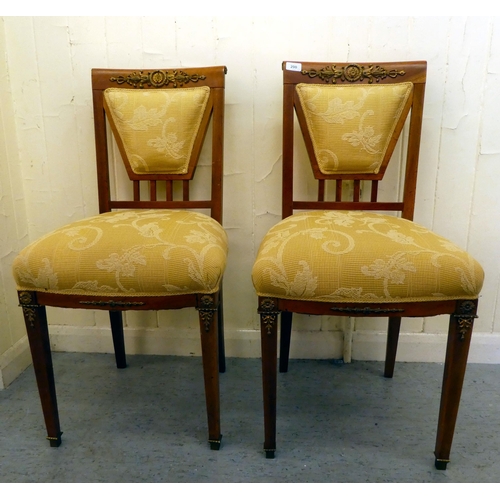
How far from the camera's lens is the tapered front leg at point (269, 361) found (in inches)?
36.4

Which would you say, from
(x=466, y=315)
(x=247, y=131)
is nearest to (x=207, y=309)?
(x=466, y=315)

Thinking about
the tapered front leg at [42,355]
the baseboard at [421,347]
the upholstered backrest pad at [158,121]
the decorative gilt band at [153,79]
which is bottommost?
the baseboard at [421,347]

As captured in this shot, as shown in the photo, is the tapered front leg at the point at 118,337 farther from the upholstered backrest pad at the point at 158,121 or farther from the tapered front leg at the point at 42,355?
the upholstered backrest pad at the point at 158,121

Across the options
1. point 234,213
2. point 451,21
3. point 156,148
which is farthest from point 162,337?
point 451,21

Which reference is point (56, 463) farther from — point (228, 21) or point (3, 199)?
point (228, 21)

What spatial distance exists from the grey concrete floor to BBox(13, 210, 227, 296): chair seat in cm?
44

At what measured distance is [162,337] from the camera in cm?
153

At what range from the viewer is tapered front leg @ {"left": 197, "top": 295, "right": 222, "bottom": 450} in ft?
3.12

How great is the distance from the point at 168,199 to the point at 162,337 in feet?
1.75

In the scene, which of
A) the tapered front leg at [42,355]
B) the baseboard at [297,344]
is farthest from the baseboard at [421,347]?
the tapered front leg at [42,355]

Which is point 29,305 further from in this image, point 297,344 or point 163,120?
point 297,344

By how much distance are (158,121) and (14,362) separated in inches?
36.3

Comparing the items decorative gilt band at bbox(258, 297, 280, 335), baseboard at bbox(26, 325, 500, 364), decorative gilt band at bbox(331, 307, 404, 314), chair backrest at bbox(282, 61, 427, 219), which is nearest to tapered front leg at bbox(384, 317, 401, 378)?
baseboard at bbox(26, 325, 500, 364)

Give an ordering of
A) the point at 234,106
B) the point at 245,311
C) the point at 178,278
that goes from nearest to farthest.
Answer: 1. the point at 178,278
2. the point at 234,106
3. the point at 245,311
